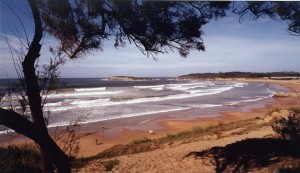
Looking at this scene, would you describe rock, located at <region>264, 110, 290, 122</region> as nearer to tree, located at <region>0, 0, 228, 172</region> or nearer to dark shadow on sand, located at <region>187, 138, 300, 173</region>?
dark shadow on sand, located at <region>187, 138, 300, 173</region>

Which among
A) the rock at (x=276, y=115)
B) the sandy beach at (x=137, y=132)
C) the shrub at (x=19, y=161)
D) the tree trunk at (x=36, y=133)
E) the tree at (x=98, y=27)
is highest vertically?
the tree at (x=98, y=27)

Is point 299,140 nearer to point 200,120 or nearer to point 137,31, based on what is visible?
point 137,31

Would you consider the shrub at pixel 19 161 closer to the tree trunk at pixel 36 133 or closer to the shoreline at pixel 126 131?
the tree trunk at pixel 36 133

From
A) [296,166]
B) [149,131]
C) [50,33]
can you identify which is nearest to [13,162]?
[50,33]

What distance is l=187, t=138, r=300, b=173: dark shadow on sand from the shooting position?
7238mm

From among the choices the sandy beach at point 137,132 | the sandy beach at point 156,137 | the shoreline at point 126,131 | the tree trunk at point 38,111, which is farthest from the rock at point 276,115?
the tree trunk at point 38,111

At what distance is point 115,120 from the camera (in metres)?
22.2

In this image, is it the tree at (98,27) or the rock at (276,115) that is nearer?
the tree at (98,27)

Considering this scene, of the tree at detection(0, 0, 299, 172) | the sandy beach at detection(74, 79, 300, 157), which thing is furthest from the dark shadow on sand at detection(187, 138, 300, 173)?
the sandy beach at detection(74, 79, 300, 157)

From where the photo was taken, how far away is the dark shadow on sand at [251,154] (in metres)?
7.24

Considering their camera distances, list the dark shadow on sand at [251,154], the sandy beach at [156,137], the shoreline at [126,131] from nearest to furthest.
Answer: the dark shadow on sand at [251,154] < the sandy beach at [156,137] < the shoreline at [126,131]

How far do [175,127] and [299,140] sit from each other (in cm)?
1173

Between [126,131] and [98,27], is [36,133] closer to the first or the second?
[98,27]

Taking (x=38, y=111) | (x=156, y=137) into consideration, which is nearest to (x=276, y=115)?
(x=156, y=137)
